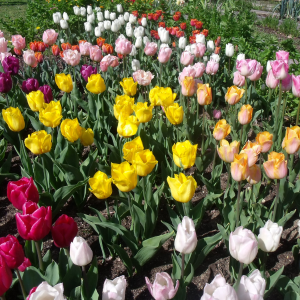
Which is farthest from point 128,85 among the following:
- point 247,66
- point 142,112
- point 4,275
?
point 4,275

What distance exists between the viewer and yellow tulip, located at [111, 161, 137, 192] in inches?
64.6

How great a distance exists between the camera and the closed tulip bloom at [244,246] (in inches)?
50.8

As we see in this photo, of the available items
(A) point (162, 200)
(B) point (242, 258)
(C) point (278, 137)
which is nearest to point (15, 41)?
(A) point (162, 200)

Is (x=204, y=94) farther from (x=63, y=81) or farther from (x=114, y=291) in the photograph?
(x=114, y=291)

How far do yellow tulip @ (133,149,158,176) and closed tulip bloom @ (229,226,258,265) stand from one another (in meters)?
0.57

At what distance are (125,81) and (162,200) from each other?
1033 mm

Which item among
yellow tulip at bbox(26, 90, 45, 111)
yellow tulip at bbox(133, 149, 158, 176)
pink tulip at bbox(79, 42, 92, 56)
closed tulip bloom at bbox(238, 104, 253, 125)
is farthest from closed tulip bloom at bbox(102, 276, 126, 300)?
pink tulip at bbox(79, 42, 92, 56)

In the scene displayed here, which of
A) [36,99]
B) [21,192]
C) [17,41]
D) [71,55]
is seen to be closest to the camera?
[21,192]

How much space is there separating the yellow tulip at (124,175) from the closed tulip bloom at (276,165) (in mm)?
623

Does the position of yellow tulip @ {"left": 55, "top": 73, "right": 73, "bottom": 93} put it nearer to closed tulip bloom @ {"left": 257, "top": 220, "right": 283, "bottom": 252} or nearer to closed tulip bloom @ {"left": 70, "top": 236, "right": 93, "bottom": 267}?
closed tulip bloom @ {"left": 70, "top": 236, "right": 93, "bottom": 267}

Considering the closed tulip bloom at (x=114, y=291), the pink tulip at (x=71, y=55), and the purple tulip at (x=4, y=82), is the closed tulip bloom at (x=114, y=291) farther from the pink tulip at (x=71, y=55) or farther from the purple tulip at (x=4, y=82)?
the pink tulip at (x=71, y=55)

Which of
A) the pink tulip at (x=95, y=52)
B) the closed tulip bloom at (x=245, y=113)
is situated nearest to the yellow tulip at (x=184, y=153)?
the closed tulip bloom at (x=245, y=113)

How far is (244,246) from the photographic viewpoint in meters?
1.30

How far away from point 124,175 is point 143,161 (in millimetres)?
167
